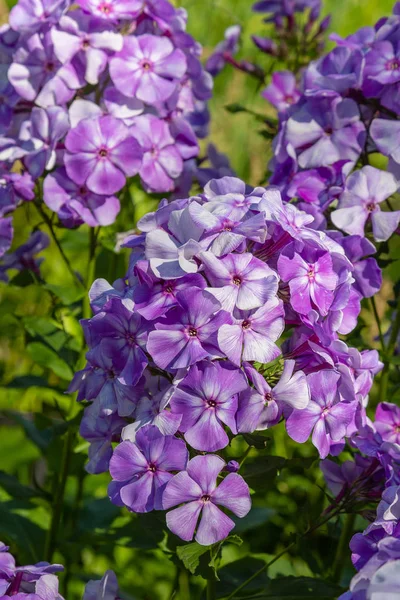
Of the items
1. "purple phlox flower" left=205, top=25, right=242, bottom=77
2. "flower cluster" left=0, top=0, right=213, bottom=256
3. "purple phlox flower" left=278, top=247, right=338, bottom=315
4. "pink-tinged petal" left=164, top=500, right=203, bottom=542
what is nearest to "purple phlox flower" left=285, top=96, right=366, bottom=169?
"flower cluster" left=0, top=0, right=213, bottom=256

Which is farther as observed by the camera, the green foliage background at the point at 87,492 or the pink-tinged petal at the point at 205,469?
the green foliage background at the point at 87,492

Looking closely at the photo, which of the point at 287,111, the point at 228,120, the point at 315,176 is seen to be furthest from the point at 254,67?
the point at 228,120

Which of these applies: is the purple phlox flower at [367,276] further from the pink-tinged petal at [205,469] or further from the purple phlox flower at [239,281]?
the pink-tinged petal at [205,469]

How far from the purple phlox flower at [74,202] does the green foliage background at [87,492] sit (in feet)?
0.51

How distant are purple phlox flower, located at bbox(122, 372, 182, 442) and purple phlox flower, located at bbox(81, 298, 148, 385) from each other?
40 millimetres

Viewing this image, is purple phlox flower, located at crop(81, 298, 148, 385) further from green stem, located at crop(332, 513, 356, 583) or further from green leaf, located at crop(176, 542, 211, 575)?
green stem, located at crop(332, 513, 356, 583)

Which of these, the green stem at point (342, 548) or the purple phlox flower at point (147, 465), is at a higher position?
the purple phlox flower at point (147, 465)

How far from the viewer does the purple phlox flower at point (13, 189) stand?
5.75 feet

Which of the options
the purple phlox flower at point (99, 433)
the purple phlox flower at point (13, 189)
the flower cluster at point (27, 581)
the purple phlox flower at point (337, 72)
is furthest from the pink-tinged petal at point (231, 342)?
the purple phlox flower at point (13, 189)

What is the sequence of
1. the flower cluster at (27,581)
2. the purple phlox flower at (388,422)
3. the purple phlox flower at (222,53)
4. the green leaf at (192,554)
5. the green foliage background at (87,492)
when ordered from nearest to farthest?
the flower cluster at (27,581)
the green leaf at (192,554)
the purple phlox flower at (388,422)
the green foliage background at (87,492)
the purple phlox flower at (222,53)

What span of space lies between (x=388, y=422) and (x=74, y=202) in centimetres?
72

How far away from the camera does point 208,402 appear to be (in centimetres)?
118

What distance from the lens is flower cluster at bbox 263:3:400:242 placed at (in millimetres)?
1575

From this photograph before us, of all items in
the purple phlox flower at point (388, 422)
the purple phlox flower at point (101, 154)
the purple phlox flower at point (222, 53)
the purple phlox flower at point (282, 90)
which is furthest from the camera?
the purple phlox flower at point (222, 53)
